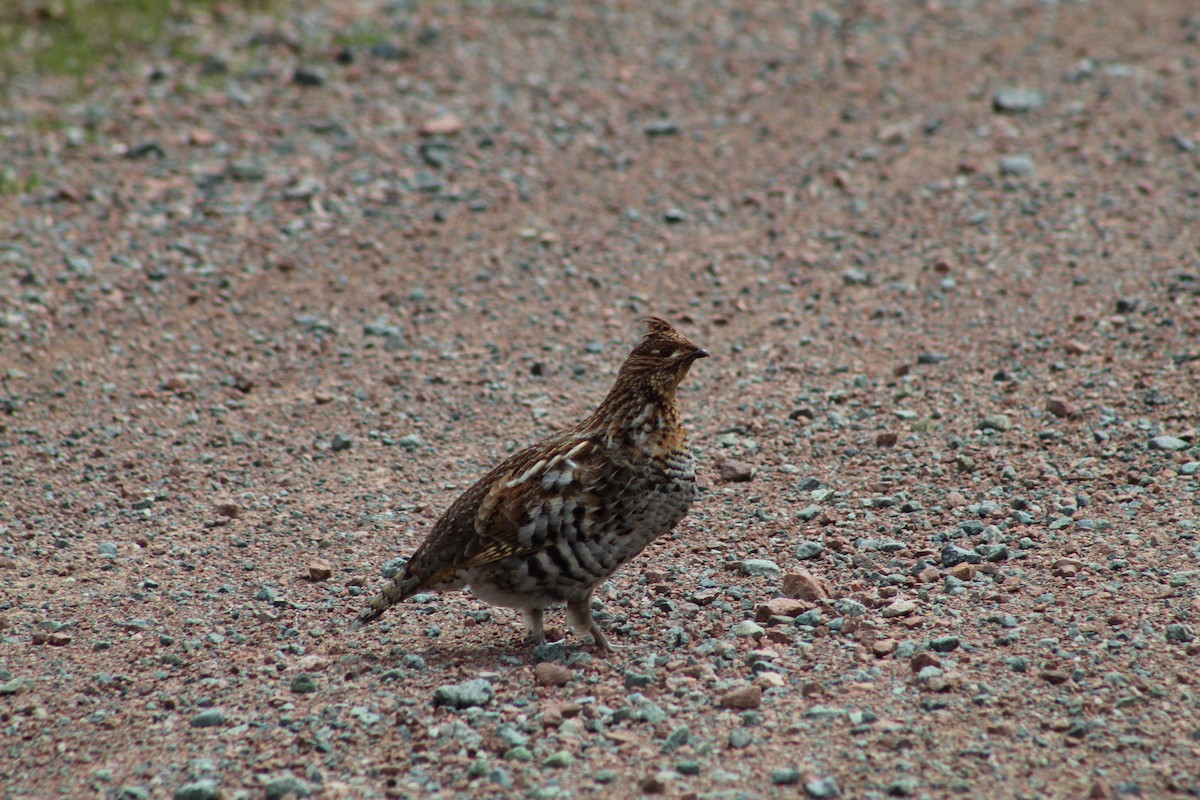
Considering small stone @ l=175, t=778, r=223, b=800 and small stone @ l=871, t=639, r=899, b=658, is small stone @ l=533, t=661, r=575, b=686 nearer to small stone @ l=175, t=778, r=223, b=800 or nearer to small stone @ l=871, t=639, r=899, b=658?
small stone @ l=871, t=639, r=899, b=658

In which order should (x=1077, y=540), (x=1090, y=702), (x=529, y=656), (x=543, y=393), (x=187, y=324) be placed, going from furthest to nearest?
(x=187, y=324), (x=543, y=393), (x=1077, y=540), (x=529, y=656), (x=1090, y=702)

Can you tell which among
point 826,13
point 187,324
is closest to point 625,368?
point 187,324

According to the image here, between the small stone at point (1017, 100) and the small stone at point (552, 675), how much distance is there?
10884mm

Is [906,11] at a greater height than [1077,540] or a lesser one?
greater

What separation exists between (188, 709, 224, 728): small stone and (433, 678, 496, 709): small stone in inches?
42.6

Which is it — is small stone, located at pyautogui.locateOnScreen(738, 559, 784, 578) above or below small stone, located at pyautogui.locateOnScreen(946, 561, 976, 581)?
below

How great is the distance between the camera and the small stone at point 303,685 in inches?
270

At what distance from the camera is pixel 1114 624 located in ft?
22.8

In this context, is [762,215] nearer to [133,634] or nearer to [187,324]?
[187,324]

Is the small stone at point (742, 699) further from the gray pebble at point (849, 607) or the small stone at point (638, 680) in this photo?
the gray pebble at point (849, 607)

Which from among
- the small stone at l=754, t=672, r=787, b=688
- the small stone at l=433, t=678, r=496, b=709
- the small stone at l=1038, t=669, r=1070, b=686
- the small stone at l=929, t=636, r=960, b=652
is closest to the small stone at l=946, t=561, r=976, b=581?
the small stone at l=929, t=636, r=960, b=652

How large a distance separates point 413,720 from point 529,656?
1055 mm

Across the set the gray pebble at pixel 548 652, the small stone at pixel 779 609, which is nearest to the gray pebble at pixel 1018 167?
the small stone at pixel 779 609

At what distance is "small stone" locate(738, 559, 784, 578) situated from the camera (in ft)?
26.4
